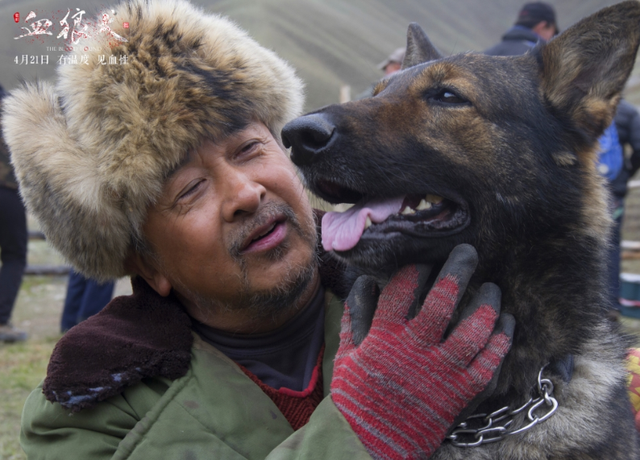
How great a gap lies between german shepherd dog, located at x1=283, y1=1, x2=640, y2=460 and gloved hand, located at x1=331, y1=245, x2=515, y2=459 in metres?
0.17

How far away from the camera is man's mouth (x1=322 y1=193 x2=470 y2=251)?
5.08 ft

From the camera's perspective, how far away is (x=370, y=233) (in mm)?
1543

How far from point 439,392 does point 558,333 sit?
0.52 metres

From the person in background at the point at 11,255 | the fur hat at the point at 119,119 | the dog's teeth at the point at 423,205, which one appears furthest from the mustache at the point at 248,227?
the person in background at the point at 11,255

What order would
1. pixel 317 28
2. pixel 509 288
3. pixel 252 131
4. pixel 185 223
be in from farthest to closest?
pixel 317 28 < pixel 252 131 < pixel 185 223 < pixel 509 288

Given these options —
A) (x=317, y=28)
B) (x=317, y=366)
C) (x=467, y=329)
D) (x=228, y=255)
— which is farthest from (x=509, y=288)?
(x=317, y=28)

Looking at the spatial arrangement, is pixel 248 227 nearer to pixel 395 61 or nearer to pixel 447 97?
pixel 447 97

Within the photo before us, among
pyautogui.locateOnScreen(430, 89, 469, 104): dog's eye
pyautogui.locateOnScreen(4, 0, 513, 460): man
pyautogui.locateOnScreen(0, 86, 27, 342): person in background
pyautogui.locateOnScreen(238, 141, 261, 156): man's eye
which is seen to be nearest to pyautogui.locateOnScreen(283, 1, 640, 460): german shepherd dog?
pyautogui.locateOnScreen(430, 89, 469, 104): dog's eye

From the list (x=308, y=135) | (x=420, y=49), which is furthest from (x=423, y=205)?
(x=420, y=49)

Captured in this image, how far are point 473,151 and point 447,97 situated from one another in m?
0.21

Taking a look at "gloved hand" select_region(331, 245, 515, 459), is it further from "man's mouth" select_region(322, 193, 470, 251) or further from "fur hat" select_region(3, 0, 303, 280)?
"fur hat" select_region(3, 0, 303, 280)

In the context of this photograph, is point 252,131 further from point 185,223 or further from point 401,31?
point 401,31

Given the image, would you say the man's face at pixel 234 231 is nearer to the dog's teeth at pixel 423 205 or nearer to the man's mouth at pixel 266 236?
the man's mouth at pixel 266 236

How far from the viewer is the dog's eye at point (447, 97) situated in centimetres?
170
